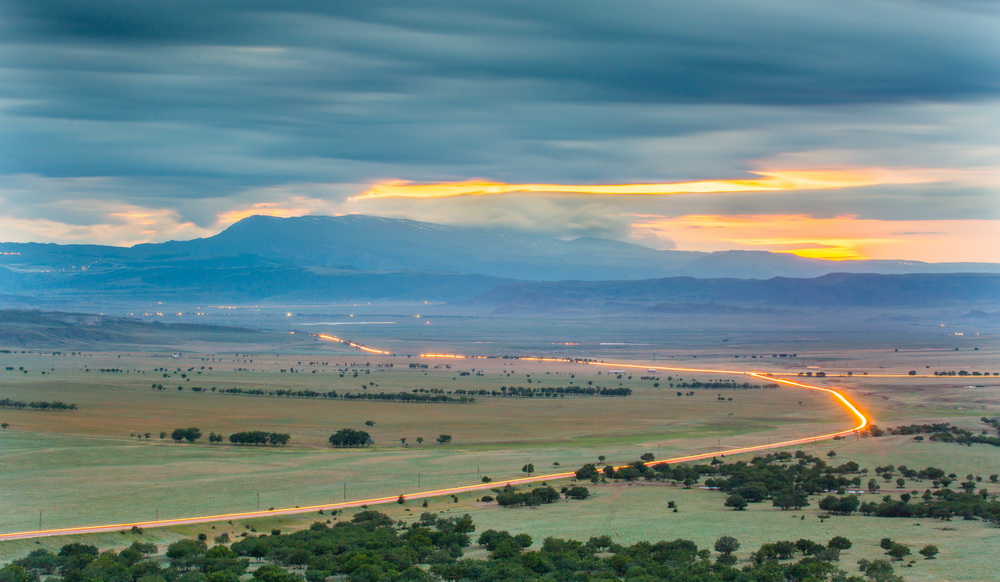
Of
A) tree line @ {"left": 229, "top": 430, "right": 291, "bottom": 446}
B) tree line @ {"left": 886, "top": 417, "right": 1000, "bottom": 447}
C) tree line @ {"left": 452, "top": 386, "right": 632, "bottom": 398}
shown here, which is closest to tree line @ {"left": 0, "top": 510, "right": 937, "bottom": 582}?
tree line @ {"left": 229, "top": 430, "right": 291, "bottom": 446}

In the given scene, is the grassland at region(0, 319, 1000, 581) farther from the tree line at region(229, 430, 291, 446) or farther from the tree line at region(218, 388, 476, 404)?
the tree line at region(218, 388, 476, 404)

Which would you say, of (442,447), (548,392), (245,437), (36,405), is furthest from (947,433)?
(36,405)

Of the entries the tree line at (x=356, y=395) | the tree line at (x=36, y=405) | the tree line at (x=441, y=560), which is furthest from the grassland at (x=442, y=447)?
the tree line at (x=356, y=395)

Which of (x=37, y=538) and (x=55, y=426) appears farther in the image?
(x=55, y=426)

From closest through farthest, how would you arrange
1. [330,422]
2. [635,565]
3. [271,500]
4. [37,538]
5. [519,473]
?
[635,565], [37,538], [271,500], [519,473], [330,422]

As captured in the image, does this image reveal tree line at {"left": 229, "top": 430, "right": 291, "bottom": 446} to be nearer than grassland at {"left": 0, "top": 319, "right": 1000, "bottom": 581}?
No

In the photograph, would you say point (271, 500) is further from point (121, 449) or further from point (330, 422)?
point (330, 422)

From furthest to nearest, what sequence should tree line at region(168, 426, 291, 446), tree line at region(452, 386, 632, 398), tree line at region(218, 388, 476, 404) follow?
tree line at region(452, 386, 632, 398) → tree line at region(218, 388, 476, 404) → tree line at region(168, 426, 291, 446)

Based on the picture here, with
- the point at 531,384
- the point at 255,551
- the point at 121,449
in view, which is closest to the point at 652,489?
the point at 255,551

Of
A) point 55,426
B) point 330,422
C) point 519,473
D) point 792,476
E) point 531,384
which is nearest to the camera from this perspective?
point 792,476

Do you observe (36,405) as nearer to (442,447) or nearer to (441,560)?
(442,447)

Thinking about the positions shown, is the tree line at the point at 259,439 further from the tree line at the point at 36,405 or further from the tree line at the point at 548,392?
the tree line at the point at 548,392
